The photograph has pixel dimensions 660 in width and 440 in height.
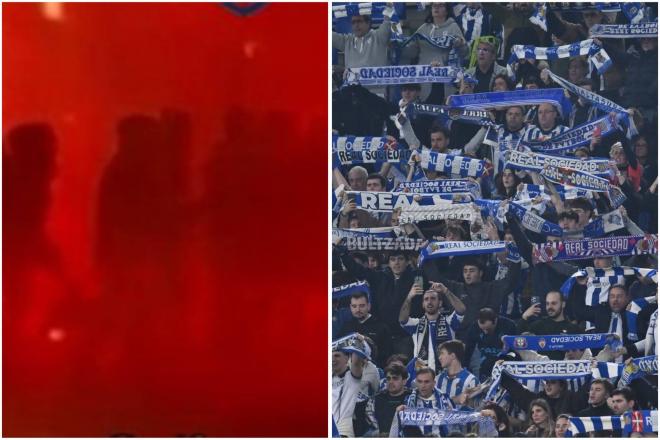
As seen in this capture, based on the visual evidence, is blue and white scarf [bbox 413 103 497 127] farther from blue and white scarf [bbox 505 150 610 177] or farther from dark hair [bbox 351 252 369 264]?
dark hair [bbox 351 252 369 264]

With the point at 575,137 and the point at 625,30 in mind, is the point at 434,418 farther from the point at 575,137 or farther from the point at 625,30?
the point at 625,30

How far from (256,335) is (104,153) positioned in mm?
1022

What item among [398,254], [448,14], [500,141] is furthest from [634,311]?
[448,14]

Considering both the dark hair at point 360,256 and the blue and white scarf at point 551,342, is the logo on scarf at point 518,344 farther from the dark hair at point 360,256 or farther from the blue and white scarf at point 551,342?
the dark hair at point 360,256

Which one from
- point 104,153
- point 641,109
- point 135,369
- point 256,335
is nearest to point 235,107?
point 104,153

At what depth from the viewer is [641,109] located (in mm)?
3537

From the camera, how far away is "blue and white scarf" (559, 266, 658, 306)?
3.53 m

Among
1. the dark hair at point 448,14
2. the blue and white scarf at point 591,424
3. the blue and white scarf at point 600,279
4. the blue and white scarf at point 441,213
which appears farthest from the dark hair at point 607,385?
the dark hair at point 448,14

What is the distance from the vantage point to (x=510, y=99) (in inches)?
139

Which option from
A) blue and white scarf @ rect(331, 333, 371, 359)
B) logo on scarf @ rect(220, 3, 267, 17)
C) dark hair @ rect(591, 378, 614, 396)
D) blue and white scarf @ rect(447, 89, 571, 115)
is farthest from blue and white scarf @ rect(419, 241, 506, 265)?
logo on scarf @ rect(220, 3, 267, 17)

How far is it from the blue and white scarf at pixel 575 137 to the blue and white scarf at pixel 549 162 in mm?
35

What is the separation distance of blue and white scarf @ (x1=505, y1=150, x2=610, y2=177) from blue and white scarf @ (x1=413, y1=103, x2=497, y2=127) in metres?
0.18

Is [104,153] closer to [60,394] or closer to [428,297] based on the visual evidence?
[60,394]

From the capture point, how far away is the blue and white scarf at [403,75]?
3523 millimetres
